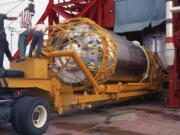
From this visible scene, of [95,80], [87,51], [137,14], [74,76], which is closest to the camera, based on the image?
[95,80]

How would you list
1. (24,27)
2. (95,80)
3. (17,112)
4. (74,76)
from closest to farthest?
(17,112), (24,27), (95,80), (74,76)

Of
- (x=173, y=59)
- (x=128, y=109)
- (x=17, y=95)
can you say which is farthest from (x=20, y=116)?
(x=173, y=59)

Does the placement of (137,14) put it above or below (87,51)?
above

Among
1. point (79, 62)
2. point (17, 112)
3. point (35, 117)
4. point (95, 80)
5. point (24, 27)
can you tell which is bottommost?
point (35, 117)

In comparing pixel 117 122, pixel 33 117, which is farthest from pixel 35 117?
pixel 117 122

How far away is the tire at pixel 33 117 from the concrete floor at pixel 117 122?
1.28 ft

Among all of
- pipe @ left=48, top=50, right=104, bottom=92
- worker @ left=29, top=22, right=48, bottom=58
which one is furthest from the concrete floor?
worker @ left=29, top=22, right=48, bottom=58

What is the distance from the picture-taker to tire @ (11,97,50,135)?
7.91 meters

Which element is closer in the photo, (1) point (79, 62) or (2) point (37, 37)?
(2) point (37, 37)

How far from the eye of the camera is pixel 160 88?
15.2 m

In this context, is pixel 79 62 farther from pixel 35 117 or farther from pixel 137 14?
pixel 137 14

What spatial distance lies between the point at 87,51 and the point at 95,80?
3.01 ft

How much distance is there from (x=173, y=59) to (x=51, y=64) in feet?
16.8

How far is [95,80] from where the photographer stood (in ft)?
35.7
